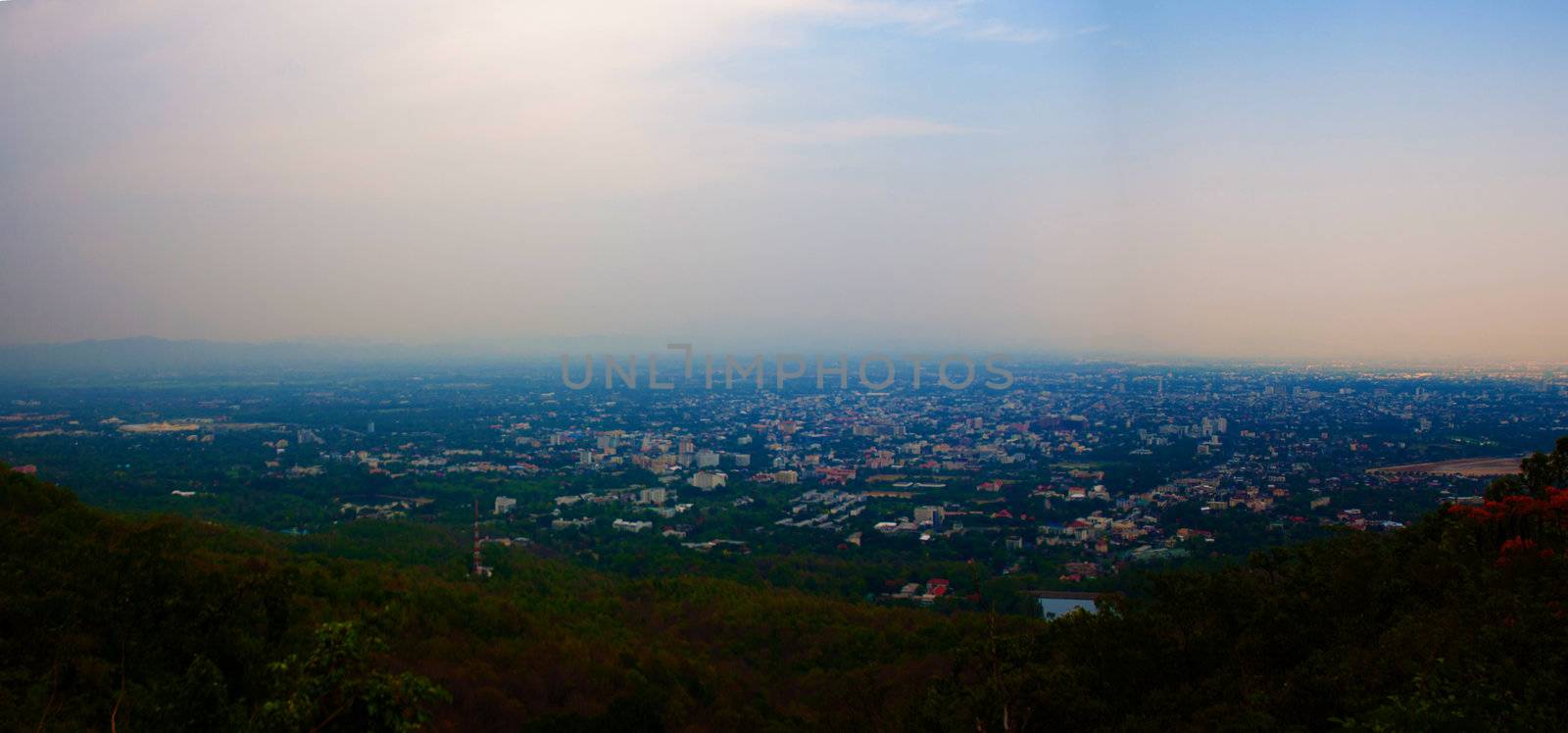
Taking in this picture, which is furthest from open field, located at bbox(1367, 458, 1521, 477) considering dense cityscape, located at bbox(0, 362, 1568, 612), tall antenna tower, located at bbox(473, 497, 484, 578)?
tall antenna tower, located at bbox(473, 497, 484, 578)

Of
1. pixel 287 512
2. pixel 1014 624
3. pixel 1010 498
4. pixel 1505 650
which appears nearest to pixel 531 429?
pixel 287 512

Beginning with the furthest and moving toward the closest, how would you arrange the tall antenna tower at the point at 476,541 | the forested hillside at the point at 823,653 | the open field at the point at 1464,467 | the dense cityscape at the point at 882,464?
the dense cityscape at the point at 882,464 → the tall antenna tower at the point at 476,541 → the open field at the point at 1464,467 → the forested hillside at the point at 823,653

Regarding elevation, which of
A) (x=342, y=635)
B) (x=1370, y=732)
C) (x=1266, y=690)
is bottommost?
(x=1266, y=690)

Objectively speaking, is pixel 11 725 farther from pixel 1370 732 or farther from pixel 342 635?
pixel 1370 732

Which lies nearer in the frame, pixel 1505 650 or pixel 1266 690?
pixel 1505 650

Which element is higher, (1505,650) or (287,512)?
(1505,650)

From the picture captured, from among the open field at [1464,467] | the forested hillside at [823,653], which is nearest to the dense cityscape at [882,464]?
the open field at [1464,467]

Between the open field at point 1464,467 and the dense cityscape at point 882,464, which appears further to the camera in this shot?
the dense cityscape at point 882,464

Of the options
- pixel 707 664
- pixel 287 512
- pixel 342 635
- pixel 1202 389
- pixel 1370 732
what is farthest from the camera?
pixel 1202 389

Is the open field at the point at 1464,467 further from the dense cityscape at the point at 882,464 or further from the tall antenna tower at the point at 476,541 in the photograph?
the tall antenna tower at the point at 476,541
